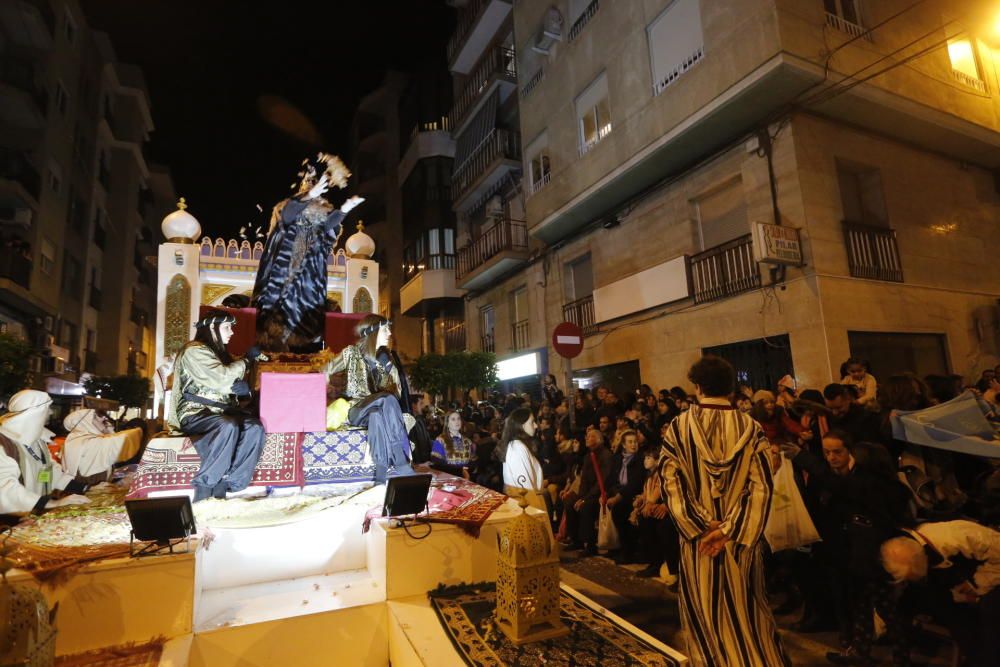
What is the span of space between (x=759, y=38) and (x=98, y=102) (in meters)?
28.2

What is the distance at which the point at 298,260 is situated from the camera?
6.31 metres

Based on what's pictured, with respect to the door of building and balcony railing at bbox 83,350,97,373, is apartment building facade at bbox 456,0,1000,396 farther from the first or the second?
balcony railing at bbox 83,350,97,373

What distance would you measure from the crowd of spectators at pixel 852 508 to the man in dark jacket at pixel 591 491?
16mm

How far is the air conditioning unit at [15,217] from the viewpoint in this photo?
1631 centimetres

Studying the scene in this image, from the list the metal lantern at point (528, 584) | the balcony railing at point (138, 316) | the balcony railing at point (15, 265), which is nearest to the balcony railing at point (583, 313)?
the metal lantern at point (528, 584)

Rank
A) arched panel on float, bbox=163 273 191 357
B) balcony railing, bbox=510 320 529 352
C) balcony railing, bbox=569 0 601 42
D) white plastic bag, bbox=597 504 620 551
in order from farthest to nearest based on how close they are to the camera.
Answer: balcony railing, bbox=510 320 529 352
balcony railing, bbox=569 0 601 42
arched panel on float, bbox=163 273 191 357
white plastic bag, bbox=597 504 620 551

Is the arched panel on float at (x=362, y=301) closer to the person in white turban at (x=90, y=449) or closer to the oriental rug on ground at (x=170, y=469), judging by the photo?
the oriental rug on ground at (x=170, y=469)

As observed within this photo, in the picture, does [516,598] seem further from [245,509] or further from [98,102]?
[98,102]

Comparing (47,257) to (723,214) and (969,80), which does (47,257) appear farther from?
(969,80)

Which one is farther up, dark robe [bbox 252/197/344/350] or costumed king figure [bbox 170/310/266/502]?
dark robe [bbox 252/197/344/350]

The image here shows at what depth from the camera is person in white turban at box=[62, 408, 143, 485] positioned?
6844 mm

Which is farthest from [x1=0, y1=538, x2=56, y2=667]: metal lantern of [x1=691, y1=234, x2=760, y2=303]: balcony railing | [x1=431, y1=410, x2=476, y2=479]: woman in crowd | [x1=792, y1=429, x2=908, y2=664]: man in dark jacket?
[x1=691, y1=234, x2=760, y2=303]: balcony railing

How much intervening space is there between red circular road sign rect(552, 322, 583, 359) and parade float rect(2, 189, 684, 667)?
13.3 feet

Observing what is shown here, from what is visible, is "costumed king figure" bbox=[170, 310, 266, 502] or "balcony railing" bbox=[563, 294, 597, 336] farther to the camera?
"balcony railing" bbox=[563, 294, 597, 336]
